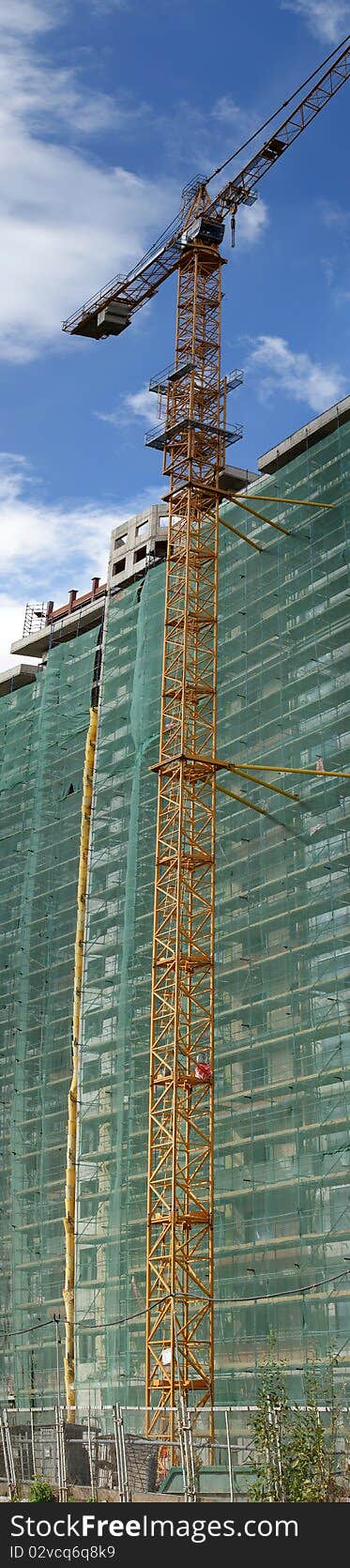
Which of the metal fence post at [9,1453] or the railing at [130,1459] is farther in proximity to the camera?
the metal fence post at [9,1453]

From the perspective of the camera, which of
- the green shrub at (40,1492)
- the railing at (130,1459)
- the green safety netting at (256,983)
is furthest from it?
the green safety netting at (256,983)

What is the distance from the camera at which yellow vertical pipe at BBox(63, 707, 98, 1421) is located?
42.2 m

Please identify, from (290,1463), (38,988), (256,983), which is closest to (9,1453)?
(290,1463)

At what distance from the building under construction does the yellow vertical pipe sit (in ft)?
0.98

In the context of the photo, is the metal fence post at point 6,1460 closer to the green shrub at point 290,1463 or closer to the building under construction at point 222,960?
the building under construction at point 222,960

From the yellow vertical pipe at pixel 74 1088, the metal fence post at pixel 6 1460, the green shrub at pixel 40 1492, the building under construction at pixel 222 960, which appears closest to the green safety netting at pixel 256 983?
the building under construction at pixel 222 960

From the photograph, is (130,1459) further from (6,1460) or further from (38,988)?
(38,988)

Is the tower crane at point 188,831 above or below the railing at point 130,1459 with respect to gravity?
above

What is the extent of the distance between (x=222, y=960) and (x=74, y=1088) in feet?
27.8

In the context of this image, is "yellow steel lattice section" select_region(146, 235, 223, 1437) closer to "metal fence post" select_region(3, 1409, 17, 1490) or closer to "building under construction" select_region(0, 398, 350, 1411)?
A: "building under construction" select_region(0, 398, 350, 1411)

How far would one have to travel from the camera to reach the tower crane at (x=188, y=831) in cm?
3469

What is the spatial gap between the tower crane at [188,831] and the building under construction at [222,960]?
78cm
